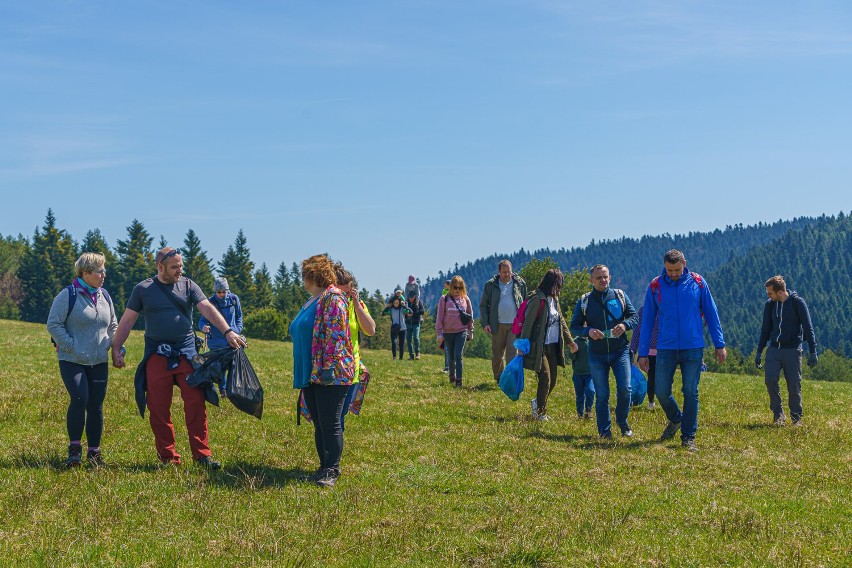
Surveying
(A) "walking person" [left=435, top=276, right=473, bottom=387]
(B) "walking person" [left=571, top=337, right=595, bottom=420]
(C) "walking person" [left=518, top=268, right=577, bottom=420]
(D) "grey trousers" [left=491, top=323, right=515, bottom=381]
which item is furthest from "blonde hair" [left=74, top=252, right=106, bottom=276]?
(A) "walking person" [left=435, top=276, right=473, bottom=387]

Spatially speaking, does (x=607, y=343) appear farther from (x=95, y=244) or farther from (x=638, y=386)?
(x=95, y=244)

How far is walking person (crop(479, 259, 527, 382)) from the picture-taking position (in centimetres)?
1625

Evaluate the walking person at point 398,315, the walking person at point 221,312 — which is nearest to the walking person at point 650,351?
the walking person at point 221,312

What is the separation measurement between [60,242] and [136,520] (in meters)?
125

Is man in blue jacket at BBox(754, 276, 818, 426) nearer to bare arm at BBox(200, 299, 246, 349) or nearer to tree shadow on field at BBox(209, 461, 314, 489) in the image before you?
tree shadow on field at BBox(209, 461, 314, 489)

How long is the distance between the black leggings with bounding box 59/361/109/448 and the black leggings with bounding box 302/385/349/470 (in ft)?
7.60

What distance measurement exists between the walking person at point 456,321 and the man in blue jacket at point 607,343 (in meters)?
5.94

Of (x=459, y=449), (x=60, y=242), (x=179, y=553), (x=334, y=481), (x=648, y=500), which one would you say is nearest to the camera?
(x=179, y=553)

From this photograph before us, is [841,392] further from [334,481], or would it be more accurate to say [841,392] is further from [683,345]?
[334,481]

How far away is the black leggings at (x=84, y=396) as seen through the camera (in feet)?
28.7

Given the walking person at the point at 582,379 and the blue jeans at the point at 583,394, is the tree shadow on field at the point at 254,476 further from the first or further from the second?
the blue jeans at the point at 583,394

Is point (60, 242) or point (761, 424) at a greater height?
point (60, 242)

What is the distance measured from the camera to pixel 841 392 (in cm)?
1995

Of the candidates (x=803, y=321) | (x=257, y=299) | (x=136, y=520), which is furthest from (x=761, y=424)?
(x=257, y=299)
